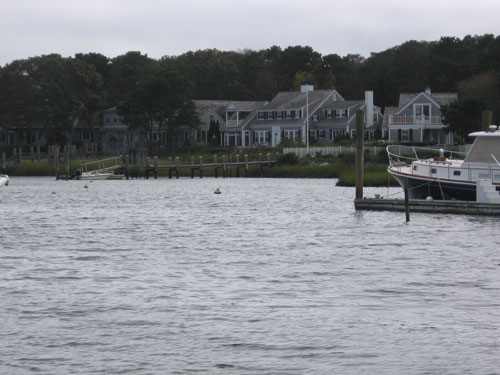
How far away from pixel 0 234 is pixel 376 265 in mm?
18114

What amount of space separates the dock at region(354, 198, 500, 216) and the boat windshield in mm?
2460

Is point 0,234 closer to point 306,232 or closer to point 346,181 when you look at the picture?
point 306,232

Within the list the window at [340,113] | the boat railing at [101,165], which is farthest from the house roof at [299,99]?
the boat railing at [101,165]

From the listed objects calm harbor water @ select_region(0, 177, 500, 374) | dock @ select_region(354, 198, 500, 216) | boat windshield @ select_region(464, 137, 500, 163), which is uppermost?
boat windshield @ select_region(464, 137, 500, 163)

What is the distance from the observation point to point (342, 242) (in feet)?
124

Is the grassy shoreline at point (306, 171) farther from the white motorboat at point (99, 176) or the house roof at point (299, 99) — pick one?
the house roof at point (299, 99)

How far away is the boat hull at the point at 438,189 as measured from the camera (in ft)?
152

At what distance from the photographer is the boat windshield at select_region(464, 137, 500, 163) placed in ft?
150

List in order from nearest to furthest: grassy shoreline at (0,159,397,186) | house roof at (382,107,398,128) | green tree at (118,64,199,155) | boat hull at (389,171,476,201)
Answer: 1. boat hull at (389,171,476,201)
2. grassy shoreline at (0,159,397,186)
3. house roof at (382,107,398,128)
4. green tree at (118,64,199,155)

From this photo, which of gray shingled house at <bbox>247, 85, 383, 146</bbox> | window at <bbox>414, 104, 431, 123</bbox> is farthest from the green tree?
window at <bbox>414, 104, 431, 123</bbox>

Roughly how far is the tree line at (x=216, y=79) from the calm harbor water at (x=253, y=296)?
59409 millimetres

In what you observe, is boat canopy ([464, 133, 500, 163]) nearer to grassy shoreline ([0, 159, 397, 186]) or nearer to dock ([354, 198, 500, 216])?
dock ([354, 198, 500, 216])

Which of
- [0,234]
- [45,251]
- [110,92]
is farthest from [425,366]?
[110,92]

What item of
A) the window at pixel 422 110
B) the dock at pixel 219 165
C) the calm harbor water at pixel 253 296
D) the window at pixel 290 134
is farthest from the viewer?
the window at pixel 290 134
